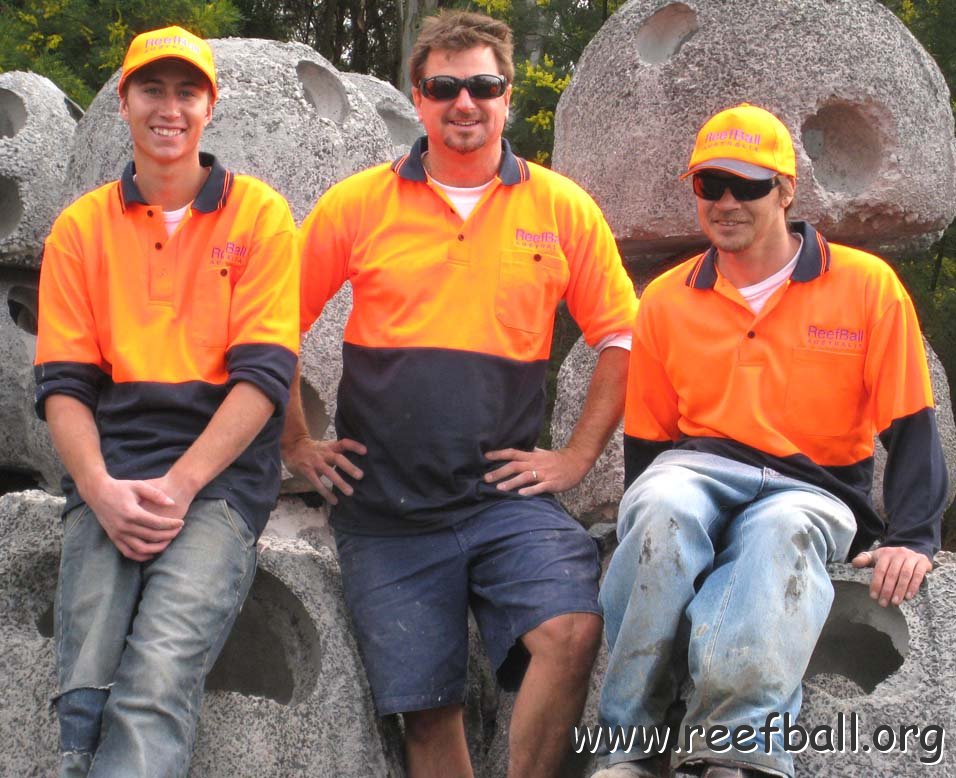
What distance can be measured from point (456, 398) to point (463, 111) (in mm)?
749

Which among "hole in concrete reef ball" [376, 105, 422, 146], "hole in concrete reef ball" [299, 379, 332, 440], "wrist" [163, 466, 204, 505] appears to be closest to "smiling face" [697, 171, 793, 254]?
"wrist" [163, 466, 204, 505]

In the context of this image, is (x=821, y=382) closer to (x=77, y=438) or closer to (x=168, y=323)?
(x=168, y=323)

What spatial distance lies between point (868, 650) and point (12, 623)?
217 centimetres

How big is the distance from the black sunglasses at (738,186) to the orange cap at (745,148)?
0.02 metres

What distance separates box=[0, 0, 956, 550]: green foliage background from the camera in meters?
6.25

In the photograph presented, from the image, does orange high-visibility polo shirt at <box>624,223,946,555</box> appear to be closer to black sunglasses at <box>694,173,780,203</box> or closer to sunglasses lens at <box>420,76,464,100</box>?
black sunglasses at <box>694,173,780,203</box>

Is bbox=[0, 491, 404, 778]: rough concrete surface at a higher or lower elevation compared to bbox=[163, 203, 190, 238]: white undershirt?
lower

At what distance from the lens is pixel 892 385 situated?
2.86 metres

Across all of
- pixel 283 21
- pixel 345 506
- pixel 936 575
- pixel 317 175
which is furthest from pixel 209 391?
pixel 283 21

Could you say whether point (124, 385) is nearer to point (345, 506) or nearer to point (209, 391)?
point (209, 391)

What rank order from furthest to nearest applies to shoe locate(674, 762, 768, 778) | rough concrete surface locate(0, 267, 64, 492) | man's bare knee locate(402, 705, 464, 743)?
1. rough concrete surface locate(0, 267, 64, 492)
2. man's bare knee locate(402, 705, 464, 743)
3. shoe locate(674, 762, 768, 778)

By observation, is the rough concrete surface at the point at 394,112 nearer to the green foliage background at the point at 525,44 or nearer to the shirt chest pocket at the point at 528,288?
the green foliage background at the point at 525,44

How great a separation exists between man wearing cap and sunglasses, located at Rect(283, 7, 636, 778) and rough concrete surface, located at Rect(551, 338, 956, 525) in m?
0.90

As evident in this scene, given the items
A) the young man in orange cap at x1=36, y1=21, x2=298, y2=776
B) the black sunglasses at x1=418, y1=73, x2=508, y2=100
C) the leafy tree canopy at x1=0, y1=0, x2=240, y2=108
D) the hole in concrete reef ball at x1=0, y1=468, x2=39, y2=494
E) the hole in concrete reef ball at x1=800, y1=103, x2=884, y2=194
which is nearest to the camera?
the young man in orange cap at x1=36, y1=21, x2=298, y2=776
